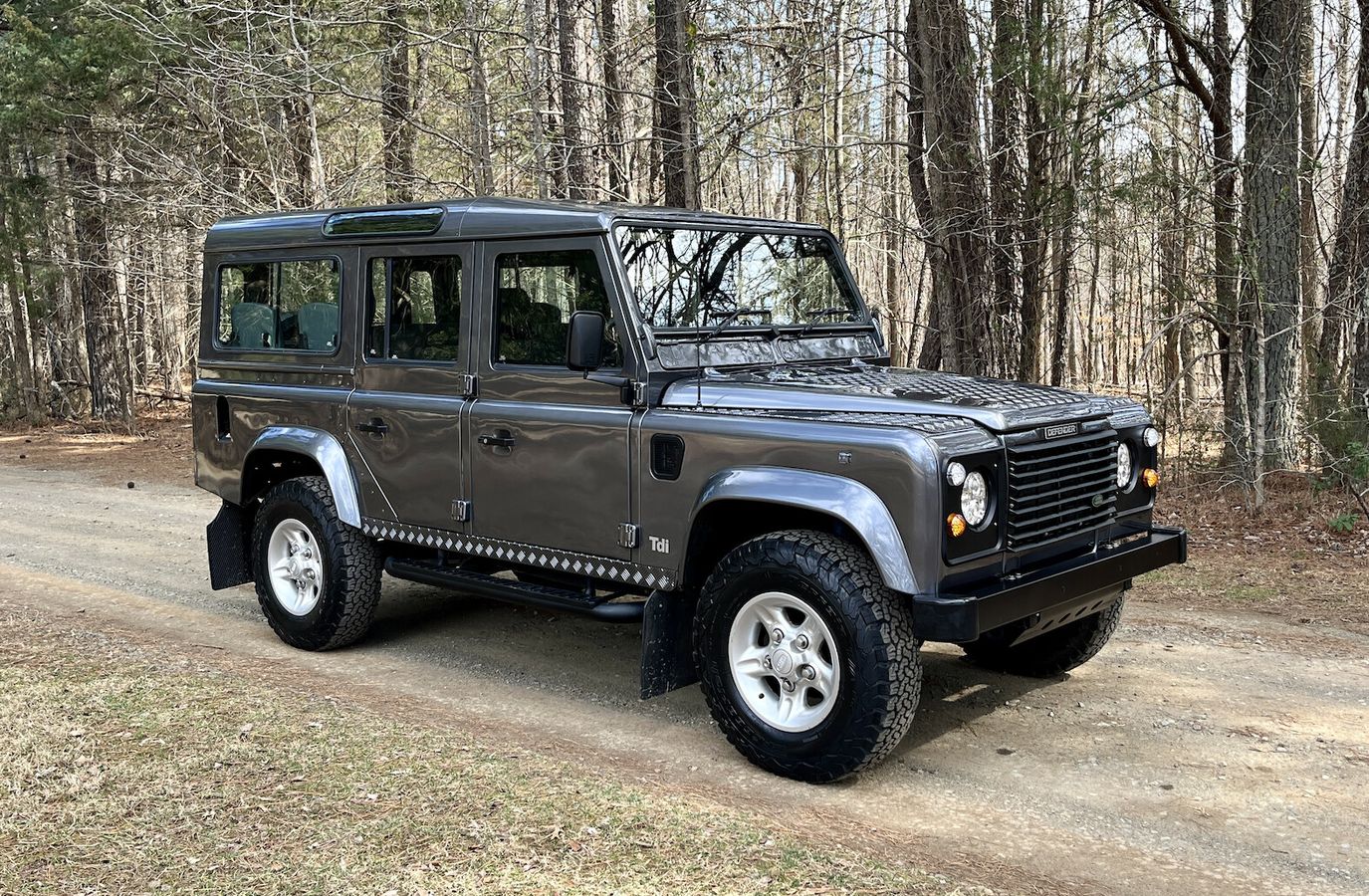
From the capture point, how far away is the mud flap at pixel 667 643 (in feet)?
16.6

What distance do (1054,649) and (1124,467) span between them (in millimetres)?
1091

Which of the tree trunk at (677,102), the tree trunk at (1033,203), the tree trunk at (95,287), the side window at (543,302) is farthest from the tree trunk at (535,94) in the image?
the tree trunk at (95,287)

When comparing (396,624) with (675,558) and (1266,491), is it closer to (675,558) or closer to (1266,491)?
(675,558)

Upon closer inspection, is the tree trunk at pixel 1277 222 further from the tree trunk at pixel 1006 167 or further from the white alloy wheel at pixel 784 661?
the white alloy wheel at pixel 784 661

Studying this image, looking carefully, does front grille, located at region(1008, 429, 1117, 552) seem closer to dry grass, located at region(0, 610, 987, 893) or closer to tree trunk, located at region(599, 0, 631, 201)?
dry grass, located at region(0, 610, 987, 893)

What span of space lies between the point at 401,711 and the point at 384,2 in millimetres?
10265

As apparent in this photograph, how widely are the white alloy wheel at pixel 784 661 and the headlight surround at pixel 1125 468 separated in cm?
162

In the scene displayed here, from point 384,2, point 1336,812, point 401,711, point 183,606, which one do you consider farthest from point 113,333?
point 1336,812

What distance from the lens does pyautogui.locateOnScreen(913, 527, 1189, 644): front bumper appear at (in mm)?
4273

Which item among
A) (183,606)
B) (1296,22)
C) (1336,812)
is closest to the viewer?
(1336,812)

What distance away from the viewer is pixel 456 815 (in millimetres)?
4336

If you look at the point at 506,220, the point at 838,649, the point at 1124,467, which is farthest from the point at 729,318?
the point at 1124,467

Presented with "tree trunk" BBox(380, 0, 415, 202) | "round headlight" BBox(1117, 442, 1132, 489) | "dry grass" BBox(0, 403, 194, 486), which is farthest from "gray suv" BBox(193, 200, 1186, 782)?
"dry grass" BBox(0, 403, 194, 486)

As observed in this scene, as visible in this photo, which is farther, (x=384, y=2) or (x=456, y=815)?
(x=384, y=2)
